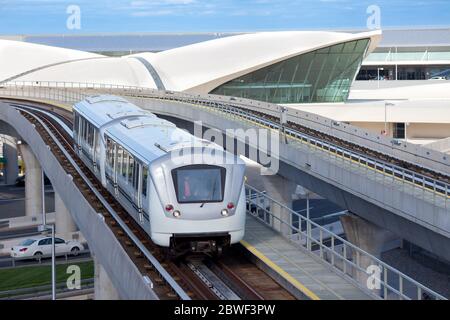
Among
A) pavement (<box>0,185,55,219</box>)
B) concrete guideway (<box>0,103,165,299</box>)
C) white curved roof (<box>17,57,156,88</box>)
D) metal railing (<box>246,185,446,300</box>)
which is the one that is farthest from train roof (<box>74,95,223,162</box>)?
white curved roof (<box>17,57,156,88</box>)

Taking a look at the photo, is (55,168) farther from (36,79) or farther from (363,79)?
(363,79)

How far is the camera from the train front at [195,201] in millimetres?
17812

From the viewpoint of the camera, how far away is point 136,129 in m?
22.8

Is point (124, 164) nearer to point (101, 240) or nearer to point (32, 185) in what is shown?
point (101, 240)

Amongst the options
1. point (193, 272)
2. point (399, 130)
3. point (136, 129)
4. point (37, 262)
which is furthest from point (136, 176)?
point (399, 130)

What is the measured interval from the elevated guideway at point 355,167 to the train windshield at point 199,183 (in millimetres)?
6136

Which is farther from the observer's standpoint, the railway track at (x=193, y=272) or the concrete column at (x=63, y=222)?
the concrete column at (x=63, y=222)

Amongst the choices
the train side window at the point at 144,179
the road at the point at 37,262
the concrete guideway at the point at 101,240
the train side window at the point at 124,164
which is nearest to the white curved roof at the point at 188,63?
the road at the point at 37,262

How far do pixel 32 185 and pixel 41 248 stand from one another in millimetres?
14249

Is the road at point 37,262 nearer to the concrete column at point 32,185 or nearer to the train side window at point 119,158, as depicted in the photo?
the concrete column at point 32,185

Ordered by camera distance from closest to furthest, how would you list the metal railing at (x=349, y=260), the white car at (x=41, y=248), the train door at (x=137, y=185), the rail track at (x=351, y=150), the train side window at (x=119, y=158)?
the metal railing at (x=349, y=260)
the train door at (x=137, y=185)
the train side window at (x=119, y=158)
the rail track at (x=351, y=150)
the white car at (x=41, y=248)

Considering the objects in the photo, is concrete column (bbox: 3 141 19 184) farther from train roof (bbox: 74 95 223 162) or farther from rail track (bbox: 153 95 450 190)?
train roof (bbox: 74 95 223 162)

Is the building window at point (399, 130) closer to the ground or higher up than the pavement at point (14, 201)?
higher up
